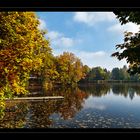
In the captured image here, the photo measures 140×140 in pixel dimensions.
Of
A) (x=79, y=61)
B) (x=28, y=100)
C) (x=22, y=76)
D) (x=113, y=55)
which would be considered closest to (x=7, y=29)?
(x=22, y=76)

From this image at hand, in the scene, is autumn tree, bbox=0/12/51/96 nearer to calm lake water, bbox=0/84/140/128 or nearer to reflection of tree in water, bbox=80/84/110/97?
calm lake water, bbox=0/84/140/128

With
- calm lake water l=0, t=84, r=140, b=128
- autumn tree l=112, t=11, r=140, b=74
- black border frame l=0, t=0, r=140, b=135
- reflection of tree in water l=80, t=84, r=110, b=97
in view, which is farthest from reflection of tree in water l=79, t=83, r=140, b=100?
black border frame l=0, t=0, r=140, b=135

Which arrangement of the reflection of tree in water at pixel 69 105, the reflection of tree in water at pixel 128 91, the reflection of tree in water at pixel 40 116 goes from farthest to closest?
the reflection of tree in water at pixel 128 91, the reflection of tree in water at pixel 69 105, the reflection of tree in water at pixel 40 116

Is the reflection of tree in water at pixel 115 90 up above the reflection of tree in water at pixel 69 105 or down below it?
above

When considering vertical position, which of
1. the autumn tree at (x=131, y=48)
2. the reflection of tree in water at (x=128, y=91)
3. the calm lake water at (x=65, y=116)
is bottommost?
the calm lake water at (x=65, y=116)

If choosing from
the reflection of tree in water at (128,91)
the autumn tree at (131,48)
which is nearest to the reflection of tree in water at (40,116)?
the autumn tree at (131,48)
